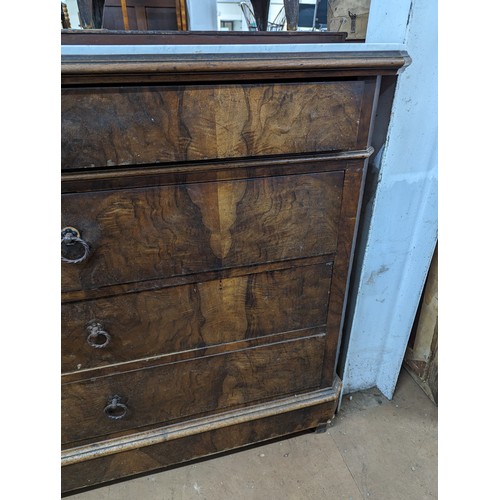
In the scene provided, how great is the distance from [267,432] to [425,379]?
0.59m

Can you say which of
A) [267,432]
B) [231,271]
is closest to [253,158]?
[231,271]

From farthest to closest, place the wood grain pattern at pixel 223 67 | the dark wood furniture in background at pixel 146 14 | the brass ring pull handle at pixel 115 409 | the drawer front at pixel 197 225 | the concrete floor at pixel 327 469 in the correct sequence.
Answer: the dark wood furniture in background at pixel 146 14, the concrete floor at pixel 327 469, the brass ring pull handle at pixel 115 409, the drawer front at pixel 197 225, the wood grain pattern at pixel 223 67

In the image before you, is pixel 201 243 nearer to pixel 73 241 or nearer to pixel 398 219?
pixel 73 241

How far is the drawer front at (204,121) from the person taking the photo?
601 millimetres

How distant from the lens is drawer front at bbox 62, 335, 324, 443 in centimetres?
85

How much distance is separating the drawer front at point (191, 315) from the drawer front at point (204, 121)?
0.92ft

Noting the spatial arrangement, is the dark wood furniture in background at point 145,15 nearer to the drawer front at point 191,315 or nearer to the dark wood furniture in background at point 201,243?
the dark wood furniture in background at point 201,243

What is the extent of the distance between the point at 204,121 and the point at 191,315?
16.0 inches

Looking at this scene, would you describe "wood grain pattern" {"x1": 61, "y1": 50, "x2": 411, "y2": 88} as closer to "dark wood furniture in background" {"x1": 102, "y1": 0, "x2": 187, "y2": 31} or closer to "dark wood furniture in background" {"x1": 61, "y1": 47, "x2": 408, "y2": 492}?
"dark wood furniture in background" {"x1": 61, "y1": 47, "x2": 408, "y2": 492}

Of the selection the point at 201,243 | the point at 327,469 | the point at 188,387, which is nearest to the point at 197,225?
the point at 201,243

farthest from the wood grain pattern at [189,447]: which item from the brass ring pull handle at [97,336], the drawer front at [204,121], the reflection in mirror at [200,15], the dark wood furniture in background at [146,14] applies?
the dark wood furniture in background at [146,14]

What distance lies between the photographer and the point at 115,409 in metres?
0.88

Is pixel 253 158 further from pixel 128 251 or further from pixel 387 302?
pixel 387 302

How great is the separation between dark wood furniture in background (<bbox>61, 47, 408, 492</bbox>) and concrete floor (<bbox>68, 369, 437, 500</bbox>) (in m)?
0.06
